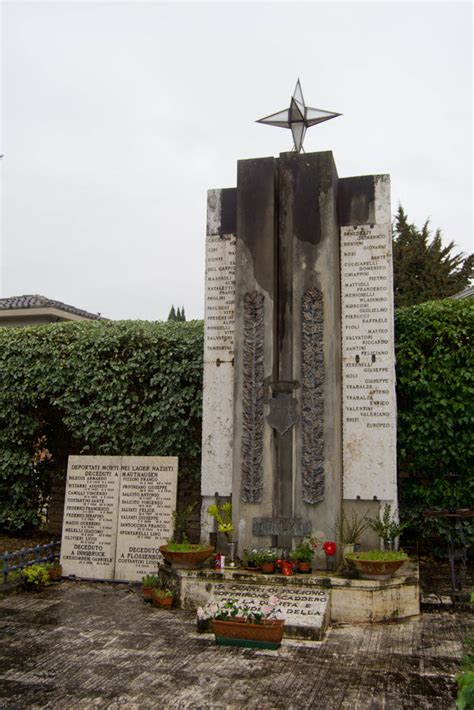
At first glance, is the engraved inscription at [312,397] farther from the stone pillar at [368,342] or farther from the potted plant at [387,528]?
the potted plant at [387,528]

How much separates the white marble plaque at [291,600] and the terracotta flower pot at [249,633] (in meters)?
0.44

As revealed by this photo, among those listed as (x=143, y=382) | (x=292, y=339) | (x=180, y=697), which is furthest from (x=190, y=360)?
(x=180, y=697)

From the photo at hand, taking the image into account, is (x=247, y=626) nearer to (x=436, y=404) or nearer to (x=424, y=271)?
(x=436, y=404)

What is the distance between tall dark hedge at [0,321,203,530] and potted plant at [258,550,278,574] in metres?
3.54

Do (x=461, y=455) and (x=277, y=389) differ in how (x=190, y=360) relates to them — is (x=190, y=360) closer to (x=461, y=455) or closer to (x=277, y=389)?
(x=277, y=389)

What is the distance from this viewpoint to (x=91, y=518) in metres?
10.8

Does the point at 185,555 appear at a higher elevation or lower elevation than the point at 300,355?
lower

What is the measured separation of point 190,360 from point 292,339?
298 centimetres

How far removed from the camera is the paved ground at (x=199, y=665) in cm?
582


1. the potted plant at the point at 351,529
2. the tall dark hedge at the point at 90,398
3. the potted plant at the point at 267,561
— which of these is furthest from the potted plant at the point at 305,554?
the tall dark hedge at the point at 90,398

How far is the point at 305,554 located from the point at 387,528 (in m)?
1.36

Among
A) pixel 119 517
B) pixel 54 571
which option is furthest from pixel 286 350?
pixel 54 571

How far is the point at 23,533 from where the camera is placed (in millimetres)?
13664

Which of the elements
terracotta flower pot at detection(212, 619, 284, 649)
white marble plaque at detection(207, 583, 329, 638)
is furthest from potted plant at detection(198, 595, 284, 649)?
white marble plaque at detection(207, 583, 329, 638)
